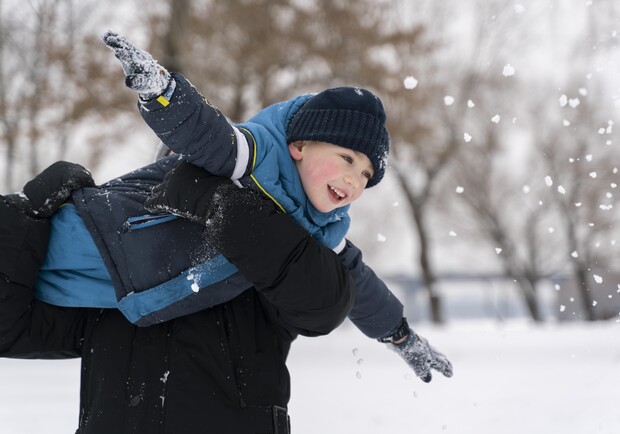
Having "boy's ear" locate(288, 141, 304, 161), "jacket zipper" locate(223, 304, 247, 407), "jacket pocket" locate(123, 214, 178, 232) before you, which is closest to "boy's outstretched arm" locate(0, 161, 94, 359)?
"jacket pocket" locate(123, 214, 178, 232)

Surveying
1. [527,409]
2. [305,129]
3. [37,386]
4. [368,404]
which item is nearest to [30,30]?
[37,386]

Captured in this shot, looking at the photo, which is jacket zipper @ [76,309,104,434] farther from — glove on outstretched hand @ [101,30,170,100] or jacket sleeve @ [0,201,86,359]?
glove on outstretched hand @ [101,30,170,100]

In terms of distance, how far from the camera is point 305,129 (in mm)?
1625

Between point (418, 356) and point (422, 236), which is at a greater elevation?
point (422, 236)

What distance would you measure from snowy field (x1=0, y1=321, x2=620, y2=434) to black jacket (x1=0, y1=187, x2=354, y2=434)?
0.91m

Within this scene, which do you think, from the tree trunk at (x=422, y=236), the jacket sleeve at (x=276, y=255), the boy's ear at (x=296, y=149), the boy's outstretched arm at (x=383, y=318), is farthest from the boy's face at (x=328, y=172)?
the tree trunk at (x=422, y=236)

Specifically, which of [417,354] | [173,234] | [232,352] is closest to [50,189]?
[173,234]

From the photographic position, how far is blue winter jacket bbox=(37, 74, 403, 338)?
4.71ft

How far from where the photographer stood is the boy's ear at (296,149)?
1638 mm

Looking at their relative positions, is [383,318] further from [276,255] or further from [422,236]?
[422,236]

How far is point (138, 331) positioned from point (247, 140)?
510 millimetres

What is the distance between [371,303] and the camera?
1.93 metres

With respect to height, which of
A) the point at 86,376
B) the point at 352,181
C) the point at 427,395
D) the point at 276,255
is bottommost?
the point at 86,376

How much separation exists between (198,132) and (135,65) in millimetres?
187
